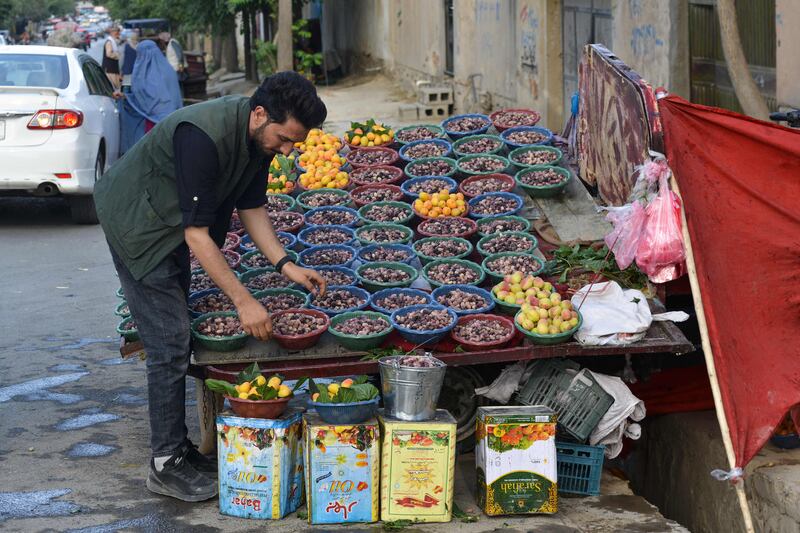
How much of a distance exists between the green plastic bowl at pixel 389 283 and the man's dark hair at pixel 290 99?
1.30m

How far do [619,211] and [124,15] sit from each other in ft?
181

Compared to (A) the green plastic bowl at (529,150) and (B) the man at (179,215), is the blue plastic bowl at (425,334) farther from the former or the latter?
(A) the green plastic bowl at (529,150)

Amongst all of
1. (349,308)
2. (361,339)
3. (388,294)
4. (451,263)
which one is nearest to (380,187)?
(451,263)

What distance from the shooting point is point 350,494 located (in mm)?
4410

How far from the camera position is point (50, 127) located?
998 cm

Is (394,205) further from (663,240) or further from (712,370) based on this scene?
(712,370)

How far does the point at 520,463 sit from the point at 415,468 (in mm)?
459

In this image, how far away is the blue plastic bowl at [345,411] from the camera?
4379 millimetres

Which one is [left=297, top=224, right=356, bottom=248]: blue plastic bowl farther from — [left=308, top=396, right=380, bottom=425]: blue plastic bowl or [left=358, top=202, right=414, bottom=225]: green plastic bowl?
[left=308, top=396, right=380, bottom=425]: blue plastic bowl

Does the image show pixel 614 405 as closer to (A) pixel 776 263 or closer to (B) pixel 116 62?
(A) pixel 776 263

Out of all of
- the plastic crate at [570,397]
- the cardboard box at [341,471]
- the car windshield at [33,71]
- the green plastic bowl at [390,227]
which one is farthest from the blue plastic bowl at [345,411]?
the car windshield at [33,71]

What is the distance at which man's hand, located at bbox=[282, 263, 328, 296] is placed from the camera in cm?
505

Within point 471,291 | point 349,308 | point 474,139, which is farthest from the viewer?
point 474,139

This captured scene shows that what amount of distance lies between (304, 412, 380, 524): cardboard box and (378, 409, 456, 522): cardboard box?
56 mm
